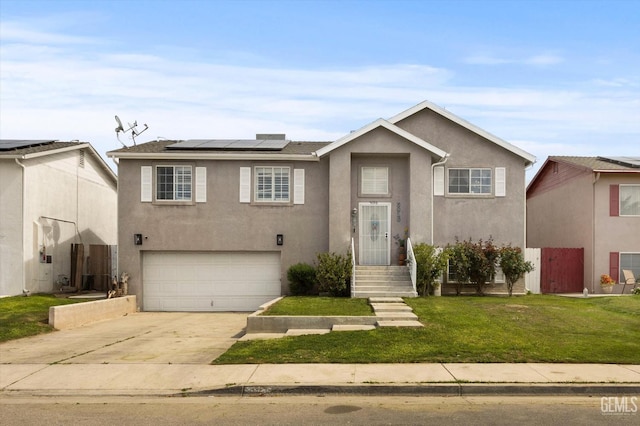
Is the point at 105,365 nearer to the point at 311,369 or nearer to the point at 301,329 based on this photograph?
the point at 311,369

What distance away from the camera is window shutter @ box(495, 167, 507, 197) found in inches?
844

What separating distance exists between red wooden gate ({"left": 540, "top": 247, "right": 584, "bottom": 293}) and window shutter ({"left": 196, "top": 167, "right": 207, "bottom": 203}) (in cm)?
1309

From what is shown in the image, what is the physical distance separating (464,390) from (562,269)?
1700 centimetres

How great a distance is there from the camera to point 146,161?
21.0 m

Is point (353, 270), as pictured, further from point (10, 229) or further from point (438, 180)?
point (10, 229)

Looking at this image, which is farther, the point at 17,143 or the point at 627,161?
the point at 627,161

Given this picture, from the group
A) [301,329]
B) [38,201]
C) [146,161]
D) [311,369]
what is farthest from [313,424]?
[38,201]

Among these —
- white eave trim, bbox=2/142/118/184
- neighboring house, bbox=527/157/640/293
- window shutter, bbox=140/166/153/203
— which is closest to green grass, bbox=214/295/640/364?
neighboring house, bbox=527/157/640/293

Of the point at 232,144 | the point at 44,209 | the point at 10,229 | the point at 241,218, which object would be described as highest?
the point at 232,144

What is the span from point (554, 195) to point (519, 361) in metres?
18.9

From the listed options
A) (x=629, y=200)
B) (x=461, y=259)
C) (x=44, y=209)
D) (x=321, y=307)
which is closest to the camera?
(x=321, y=307)

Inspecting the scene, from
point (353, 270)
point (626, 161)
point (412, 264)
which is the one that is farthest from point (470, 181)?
point (626, 161)

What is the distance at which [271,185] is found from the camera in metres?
21.1

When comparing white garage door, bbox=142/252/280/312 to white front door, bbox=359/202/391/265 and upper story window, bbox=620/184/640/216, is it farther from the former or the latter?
upper story window, bbox=620/184/640/216
